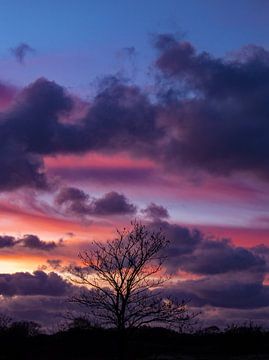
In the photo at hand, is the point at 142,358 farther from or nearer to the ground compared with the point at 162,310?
nearer to the ground

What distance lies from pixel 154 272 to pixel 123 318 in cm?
370

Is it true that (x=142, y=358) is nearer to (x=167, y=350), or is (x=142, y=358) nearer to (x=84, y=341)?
(x=167, y=350)

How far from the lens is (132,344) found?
1932 inches

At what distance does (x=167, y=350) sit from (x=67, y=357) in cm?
836

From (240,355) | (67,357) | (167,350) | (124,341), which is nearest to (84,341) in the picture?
(67,357)

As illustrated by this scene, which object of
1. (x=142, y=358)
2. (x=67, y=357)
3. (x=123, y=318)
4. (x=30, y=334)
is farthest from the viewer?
(x=30, y=334)

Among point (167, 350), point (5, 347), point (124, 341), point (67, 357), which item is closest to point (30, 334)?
point (5, 347)

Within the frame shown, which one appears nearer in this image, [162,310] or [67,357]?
[162,310]

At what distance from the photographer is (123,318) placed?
113 feet

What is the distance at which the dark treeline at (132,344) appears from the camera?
4559 centimetres

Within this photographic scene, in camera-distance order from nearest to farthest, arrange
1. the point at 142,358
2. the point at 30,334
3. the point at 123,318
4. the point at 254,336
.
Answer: the point at 123,318 → the point at 142,358 → the point at 254,336 → the point at 30,334

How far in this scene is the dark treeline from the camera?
150 feet

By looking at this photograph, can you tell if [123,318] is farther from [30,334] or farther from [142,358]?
[30,334]

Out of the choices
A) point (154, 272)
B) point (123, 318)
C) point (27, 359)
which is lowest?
point (27, 359)
